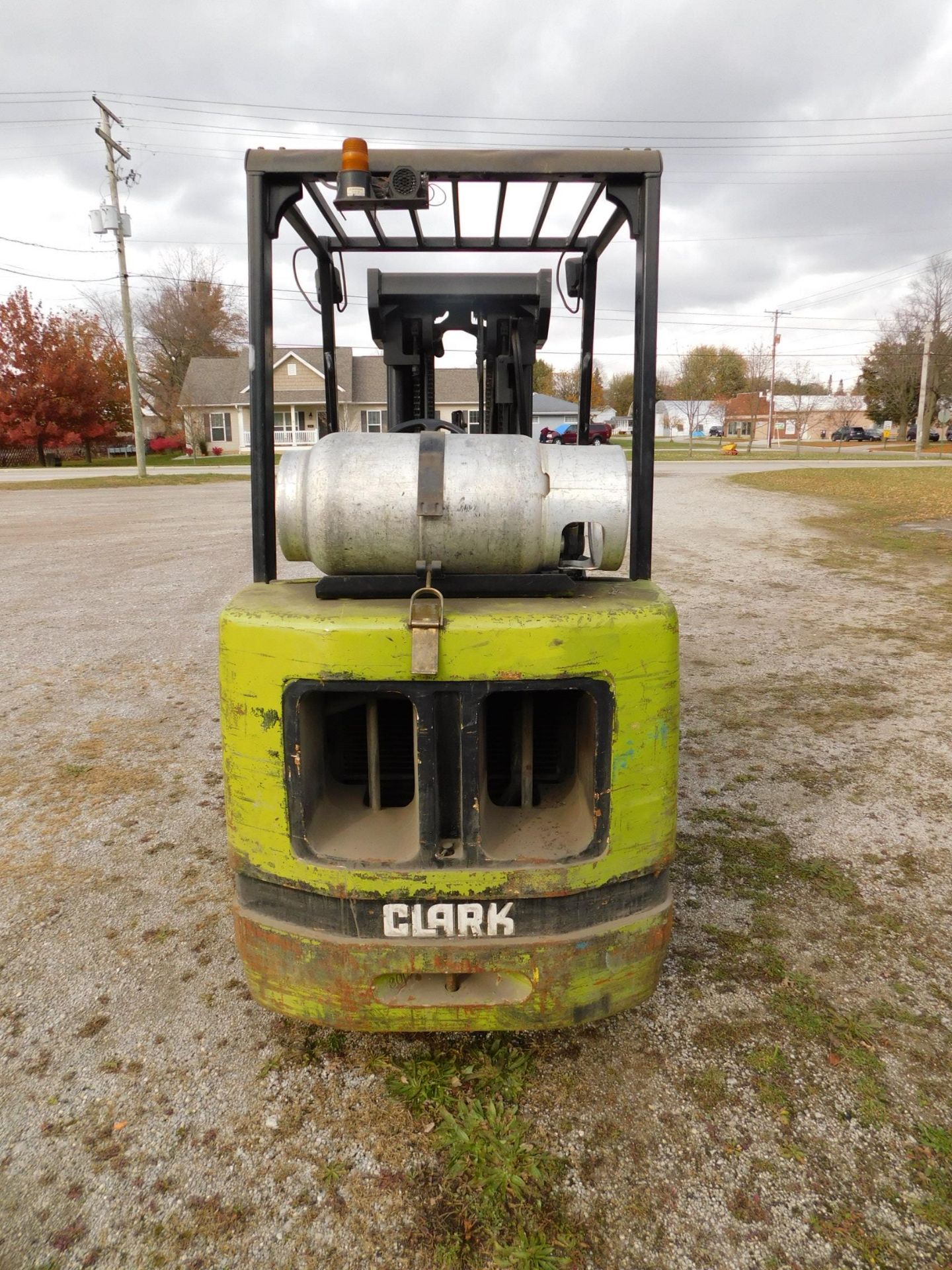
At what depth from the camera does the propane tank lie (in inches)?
91.0

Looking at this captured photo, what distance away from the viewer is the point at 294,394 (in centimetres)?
5216

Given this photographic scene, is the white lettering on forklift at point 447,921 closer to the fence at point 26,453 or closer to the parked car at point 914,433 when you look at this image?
the fence at point 26,453

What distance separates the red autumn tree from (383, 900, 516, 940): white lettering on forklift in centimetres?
4834

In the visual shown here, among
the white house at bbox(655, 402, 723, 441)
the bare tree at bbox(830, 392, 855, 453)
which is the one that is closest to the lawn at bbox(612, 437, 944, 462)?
the bare tree at bbox(830, 392, 855, 453)

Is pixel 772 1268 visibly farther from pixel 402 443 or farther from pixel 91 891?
pixel 91 891

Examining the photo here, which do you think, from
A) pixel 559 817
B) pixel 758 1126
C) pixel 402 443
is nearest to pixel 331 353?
pixel 402 443

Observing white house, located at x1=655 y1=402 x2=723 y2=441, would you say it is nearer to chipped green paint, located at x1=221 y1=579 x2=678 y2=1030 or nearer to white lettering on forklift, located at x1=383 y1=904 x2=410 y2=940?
chipped green paint, located at x1=221 y1=579 x2=678 y2=1030

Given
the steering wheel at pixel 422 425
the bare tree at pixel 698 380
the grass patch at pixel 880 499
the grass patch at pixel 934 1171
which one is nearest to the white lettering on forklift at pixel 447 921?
the grass patch at pixel 934 1171

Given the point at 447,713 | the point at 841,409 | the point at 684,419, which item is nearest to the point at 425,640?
the point at 447,713

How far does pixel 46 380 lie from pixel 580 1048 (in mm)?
48625

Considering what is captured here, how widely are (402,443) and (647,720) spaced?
3.48ft

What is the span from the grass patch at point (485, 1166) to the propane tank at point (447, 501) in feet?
5.14

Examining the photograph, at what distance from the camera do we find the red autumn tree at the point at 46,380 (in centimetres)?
4250

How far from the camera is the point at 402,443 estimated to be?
7.81ft
